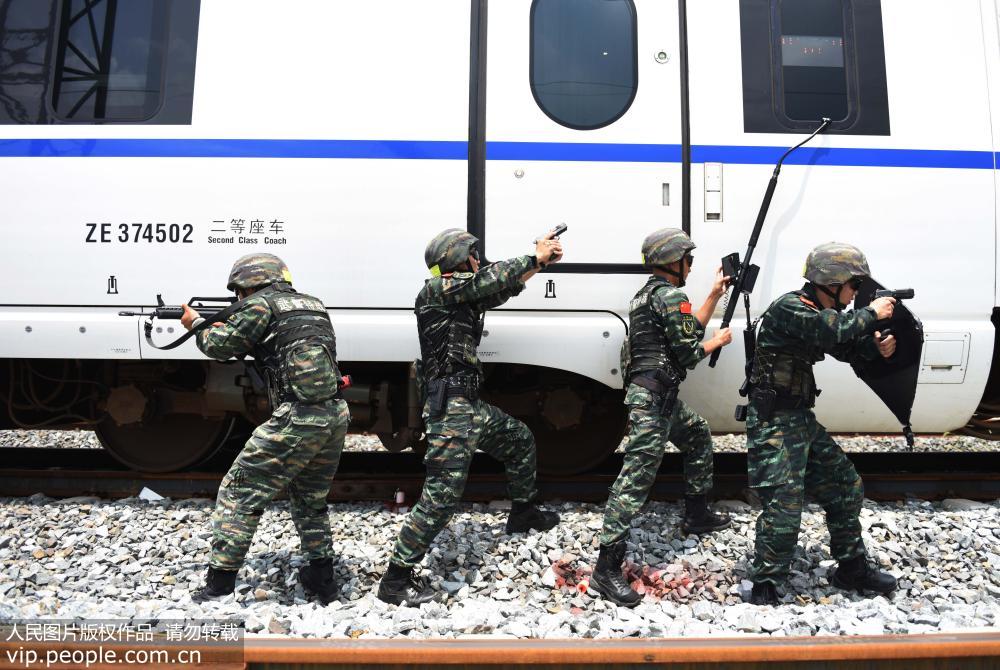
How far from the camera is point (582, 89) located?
14.4ft

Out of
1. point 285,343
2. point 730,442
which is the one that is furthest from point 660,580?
point 730,442

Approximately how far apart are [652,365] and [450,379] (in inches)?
42.7

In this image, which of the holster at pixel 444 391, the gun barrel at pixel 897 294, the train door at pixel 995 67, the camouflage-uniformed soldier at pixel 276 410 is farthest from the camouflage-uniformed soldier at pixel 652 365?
the train door at pixel 995 67

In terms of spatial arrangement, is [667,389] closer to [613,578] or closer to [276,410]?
[613,578]

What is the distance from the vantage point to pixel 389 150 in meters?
4.32

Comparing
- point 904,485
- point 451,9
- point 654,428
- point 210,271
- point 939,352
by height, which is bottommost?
point 904,485

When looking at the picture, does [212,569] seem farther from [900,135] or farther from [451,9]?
[900,135]

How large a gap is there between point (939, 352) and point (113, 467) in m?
5.84

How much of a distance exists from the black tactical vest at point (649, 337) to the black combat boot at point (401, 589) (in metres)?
1.59

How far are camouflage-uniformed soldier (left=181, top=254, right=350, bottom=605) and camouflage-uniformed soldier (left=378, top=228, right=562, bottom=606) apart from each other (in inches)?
17.6

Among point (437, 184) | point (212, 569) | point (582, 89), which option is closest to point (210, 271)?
point (437, 184)

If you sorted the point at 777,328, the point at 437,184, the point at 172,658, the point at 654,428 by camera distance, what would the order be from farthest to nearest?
1. the point at 437,184
2. the point at 654,428
3. the point at 777,328
4. the point at 172,658

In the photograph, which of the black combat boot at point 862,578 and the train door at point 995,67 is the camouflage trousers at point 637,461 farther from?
the train door at point 995,67

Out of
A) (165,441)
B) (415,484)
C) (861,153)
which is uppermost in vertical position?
(861,153)
